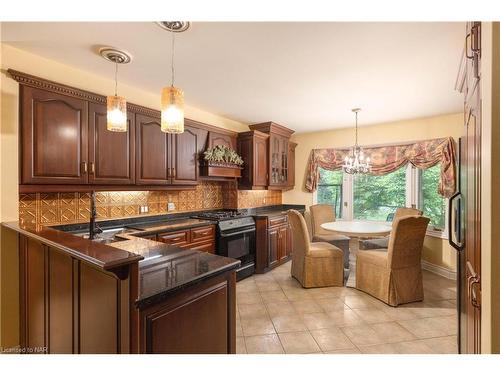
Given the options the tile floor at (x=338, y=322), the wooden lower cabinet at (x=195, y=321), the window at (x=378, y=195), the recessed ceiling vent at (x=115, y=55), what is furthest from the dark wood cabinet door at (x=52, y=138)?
the window at (x=378, y=195)

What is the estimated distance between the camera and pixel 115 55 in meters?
2.05

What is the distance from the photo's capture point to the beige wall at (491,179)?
2.78 feet

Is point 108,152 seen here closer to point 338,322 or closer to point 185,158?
point 185,158

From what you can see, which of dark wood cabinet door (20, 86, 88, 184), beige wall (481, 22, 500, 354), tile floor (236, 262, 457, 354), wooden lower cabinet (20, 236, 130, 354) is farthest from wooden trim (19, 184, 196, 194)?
beige wall (481, 22, 500, 354)

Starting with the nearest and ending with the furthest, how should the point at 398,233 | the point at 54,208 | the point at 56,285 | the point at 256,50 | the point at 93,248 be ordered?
the point at 93,248, the point at 56,285, the point at 256,50, the point at 54,208, the point at 398,233

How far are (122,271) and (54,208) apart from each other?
6.40 ft

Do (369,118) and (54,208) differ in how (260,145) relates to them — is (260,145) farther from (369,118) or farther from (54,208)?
(54,208)

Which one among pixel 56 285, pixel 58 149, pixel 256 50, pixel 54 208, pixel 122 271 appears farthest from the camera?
pixel 54 208

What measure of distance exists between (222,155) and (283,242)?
1.84 m

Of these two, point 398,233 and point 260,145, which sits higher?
point 260,145

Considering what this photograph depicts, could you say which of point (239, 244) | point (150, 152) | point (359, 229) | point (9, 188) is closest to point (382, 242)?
point (359, 229)

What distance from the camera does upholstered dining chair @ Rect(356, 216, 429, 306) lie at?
2.58 meters
